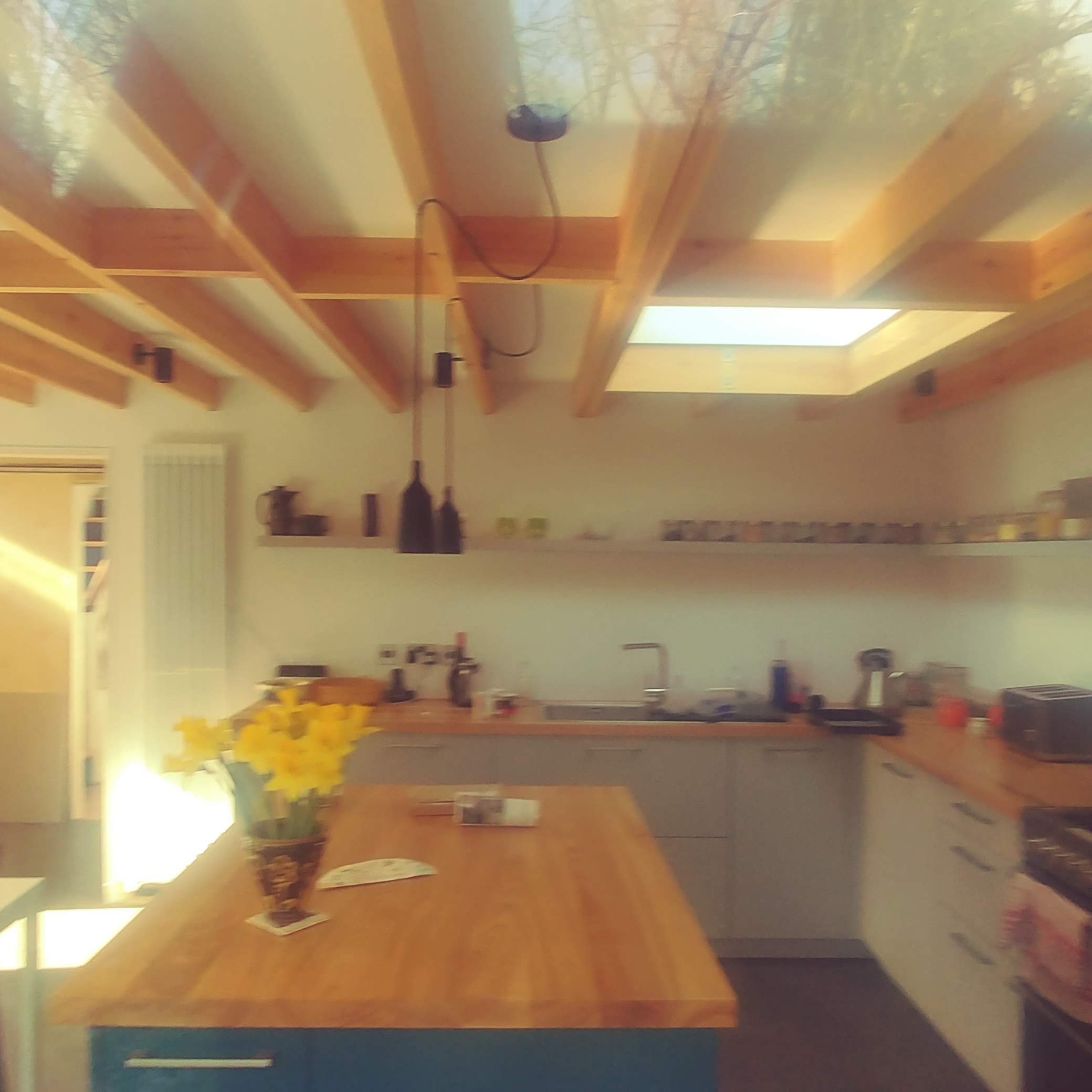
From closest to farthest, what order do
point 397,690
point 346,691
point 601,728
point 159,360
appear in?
point 159,360, point 601,728, point 346,691, point 397,690

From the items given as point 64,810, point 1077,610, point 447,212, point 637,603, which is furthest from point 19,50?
point 64,810

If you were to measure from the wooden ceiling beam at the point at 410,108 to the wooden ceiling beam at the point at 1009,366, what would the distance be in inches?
86.9

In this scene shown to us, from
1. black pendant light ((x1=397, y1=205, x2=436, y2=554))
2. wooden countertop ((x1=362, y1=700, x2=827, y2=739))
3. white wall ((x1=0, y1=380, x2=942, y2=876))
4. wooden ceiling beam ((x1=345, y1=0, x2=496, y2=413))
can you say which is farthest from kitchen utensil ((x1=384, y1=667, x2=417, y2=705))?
wooden ceiling beam ((x1=345, y1=0, x2=496, y2=413))

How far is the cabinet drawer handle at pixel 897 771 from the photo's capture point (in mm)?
3143

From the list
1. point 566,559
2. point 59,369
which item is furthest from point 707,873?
point 59,369

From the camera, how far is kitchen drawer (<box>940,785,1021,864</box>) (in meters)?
2.46

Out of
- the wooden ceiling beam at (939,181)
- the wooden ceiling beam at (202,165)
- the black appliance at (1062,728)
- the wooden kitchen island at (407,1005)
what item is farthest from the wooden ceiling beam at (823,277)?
the wooden kitchen island at (407,1005)

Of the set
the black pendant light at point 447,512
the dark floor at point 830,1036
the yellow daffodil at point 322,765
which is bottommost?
the dark floor at point 830,1036

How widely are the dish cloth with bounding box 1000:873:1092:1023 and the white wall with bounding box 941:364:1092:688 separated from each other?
4.13 feet

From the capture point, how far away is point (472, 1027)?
1.40 m

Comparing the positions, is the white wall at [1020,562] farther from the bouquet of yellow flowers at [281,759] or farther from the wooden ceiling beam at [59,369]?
the wooden ceiling beam at [59,369]

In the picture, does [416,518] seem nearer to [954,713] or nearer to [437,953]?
[437,953]

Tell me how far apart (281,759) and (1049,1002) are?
2.08 meters

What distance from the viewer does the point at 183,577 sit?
4098 mm
